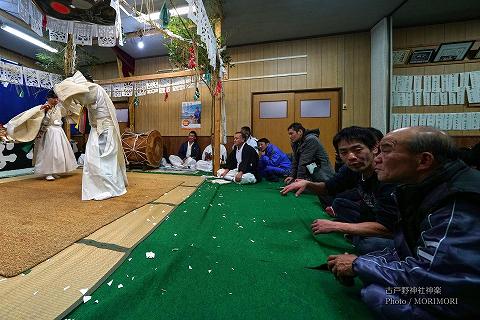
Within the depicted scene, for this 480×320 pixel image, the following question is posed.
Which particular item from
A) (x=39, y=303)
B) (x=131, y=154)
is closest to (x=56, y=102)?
(x=131, y=154)

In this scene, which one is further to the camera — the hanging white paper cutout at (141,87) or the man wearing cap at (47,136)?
the hanging white paper cutout at (141,87)

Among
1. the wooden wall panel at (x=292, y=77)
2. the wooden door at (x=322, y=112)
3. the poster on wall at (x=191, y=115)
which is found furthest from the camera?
the poster on wall at (x=191, y=115)

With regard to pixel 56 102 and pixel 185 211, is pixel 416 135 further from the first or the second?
pixel 56 102

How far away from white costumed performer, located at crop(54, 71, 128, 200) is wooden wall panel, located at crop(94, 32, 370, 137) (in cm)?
379

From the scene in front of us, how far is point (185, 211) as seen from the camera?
2291 mm

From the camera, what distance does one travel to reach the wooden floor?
0.94 meters

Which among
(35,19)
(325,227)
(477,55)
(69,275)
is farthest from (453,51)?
(35,19)

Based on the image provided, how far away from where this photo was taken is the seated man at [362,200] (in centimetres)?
123

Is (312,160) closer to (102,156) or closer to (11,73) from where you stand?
(102,156)

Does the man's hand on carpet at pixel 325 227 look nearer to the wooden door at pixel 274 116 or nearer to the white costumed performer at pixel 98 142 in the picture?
the white costumed performer at pixel 98 142

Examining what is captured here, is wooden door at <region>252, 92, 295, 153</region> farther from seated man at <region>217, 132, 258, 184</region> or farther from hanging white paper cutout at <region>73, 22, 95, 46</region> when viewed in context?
hanging white paper cutout at <region>73, 22, 95, 46</region>

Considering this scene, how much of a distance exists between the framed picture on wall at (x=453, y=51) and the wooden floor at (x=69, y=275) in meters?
6.46

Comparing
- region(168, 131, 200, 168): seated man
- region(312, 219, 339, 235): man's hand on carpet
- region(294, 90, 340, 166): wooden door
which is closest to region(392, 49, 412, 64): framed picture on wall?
region(294, 90, 340, 166): wooden door

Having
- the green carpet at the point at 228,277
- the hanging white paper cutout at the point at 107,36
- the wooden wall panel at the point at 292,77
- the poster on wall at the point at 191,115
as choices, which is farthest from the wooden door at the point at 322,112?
the hanging white paper cutout at the point at 107,36
